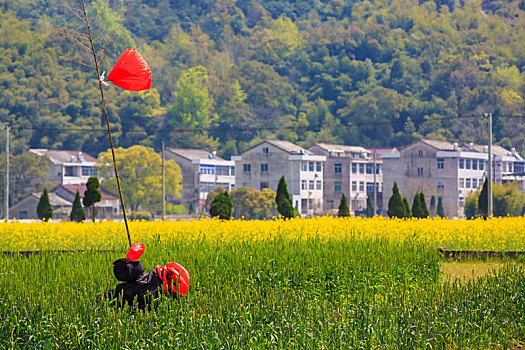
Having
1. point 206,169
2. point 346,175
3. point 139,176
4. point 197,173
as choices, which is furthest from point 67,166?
point 346,175

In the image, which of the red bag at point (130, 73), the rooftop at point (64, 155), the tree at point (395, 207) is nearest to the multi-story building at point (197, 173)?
the rooftop at point (64, 155)

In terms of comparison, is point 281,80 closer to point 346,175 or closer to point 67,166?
point 346,175

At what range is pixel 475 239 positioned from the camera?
61.5ft

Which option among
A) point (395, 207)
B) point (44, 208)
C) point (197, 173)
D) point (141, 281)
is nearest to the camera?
point (141, 281)

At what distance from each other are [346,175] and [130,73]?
7179 cm

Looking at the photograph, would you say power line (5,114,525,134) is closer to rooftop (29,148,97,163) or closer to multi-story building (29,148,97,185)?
rooftop (29,148,97,163)

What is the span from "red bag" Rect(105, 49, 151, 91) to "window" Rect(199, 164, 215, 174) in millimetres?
71937

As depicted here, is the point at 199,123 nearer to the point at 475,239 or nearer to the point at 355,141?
the point at 355,141

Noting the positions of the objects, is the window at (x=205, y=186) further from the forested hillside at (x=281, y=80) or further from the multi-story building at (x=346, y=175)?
the forested hillside at (x=281, y=80)

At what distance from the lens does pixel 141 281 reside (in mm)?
8430

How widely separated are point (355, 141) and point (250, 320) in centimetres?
8734

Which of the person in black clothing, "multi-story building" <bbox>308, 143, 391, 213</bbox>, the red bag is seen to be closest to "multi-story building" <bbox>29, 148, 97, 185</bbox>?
"multi-story building" <bbox>308, 143, 391, 213</bbox>

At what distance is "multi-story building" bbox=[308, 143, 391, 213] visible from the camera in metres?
79.8

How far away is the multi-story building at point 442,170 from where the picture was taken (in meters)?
72.6
